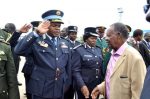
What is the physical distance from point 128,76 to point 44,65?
1.13 meters

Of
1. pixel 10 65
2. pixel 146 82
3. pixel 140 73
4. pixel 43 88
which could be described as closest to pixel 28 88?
pixel 43 88

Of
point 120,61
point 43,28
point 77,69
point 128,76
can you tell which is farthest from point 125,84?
point 77,69

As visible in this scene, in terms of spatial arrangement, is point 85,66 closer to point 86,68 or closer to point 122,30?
point 86,68

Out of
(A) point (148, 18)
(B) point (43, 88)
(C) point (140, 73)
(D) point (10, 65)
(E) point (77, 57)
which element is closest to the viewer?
(A) point (148, 18)

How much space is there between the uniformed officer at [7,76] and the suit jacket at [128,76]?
45.3 inches

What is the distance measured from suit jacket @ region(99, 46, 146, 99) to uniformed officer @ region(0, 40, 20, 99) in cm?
115

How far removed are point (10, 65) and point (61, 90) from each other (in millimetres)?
836

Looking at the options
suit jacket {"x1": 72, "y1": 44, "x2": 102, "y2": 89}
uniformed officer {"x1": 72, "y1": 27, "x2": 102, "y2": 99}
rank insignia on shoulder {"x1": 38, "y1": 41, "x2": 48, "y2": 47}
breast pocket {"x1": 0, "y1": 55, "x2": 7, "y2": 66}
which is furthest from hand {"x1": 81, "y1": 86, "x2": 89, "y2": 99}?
breast pocket {"x1": 0, "y1": 55, "x2": 7, "y2": 66}

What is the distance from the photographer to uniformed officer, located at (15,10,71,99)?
4.09 metres

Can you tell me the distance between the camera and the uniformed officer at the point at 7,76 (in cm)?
373

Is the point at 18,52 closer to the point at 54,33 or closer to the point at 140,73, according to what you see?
the point at 54,33

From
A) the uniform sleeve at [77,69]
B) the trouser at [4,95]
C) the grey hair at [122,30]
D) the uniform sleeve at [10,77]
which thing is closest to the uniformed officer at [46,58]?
the uniform sleeve at [10,77]

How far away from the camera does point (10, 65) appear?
3793 mm

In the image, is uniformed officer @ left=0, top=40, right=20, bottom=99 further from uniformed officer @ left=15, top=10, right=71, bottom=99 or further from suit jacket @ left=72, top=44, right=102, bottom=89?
suit jacket @ left=72, top=44, right=102, bottom=89
